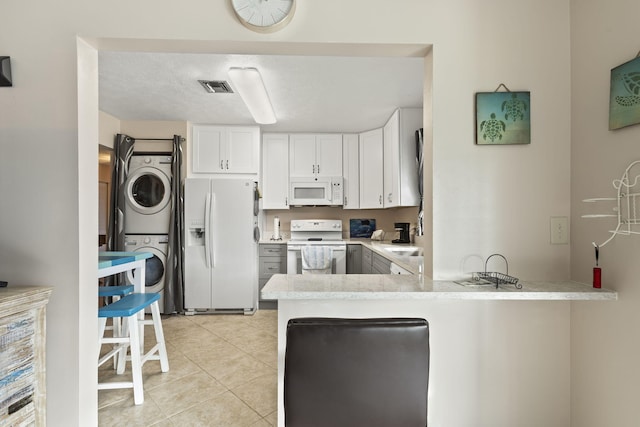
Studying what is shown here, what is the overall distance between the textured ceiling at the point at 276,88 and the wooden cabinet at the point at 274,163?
32cm

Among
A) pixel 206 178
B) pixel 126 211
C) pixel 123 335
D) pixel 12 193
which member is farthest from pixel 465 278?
pixel 126 211

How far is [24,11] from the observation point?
1272mm

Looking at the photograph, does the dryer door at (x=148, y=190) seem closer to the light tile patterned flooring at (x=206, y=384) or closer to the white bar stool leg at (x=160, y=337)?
the light tile patterned flooring at (x=206, y=384)

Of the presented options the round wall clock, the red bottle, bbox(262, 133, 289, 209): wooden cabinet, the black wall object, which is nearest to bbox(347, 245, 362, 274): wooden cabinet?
bbox(262, 133, 289, 209): wooden cabinet

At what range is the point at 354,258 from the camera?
3.89 meters

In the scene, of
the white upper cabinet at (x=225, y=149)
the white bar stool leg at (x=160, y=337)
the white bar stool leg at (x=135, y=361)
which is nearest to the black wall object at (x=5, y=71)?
the white bar stool leg at (x=135, y=361)

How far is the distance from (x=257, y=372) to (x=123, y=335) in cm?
108

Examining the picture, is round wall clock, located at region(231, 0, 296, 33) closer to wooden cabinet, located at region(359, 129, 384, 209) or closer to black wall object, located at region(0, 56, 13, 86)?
black wall object, located at region(0, 56, 13, 86)

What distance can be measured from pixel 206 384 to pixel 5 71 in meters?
2.14

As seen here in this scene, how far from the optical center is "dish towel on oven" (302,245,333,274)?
373 centimetres

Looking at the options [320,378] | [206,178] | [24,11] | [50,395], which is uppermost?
[24,11]

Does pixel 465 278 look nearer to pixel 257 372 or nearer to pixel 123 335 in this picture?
pixel 257 372

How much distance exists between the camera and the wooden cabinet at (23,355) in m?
1.08

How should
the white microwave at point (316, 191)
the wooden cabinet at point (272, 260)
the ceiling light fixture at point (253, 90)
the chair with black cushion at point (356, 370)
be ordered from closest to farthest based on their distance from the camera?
the chair with black cushion at point (356, 370) → the ceiling light fixture at point (253, 90) → the wooden cabinet at point (272, 260) → the white microwave at point (316, 191)
